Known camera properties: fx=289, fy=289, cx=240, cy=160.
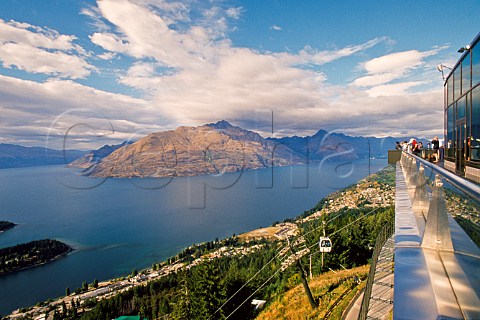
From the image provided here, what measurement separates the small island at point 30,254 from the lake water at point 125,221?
243 cm

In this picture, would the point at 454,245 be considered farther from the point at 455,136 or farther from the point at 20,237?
the point at 20,237

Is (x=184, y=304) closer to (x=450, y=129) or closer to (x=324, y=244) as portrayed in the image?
(x=324, y=244)

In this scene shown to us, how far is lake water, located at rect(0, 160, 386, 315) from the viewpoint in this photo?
246 ft

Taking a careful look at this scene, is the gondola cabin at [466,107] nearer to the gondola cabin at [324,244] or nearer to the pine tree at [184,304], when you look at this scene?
the gondola cabin at [324,244]

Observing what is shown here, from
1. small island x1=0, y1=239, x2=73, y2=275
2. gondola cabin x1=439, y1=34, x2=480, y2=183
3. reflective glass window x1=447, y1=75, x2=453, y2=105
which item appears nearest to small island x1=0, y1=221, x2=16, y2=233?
small island x1=0, y1=239, x2=73, y2=275

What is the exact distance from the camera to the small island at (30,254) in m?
80.5

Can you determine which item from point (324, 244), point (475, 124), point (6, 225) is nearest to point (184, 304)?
point (324, 244)

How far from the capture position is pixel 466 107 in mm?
6871

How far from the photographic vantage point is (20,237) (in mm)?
102812

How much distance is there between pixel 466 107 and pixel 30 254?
105 metres

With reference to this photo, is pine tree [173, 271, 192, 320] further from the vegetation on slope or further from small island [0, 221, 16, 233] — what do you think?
small island [0, 221, 16, 233]

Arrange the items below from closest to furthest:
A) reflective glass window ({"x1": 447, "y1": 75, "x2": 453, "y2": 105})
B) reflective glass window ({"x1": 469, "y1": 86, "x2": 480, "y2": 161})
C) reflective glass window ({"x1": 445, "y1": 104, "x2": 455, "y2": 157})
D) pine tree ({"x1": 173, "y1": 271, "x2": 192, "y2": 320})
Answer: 1. reflective glass window ({"x1": 469, "y1": 86, "x2": 480, "y2": 161})
2. reflective glass window ({"x1": 447, "y1": 75, "x2": 453, "y2": 105})
3. reflective glass window ({"x1": 445, "y1": 104, "x2": 455, "y2": 157})
4. pine tree ({"x1": 173, "y1": 271, "x2": 192, "y2": 320})

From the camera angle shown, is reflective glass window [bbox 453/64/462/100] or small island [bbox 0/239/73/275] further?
small island [bbox 0/239/73/275]

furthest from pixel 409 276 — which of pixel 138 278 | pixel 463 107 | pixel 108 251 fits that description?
pixel 108 251
